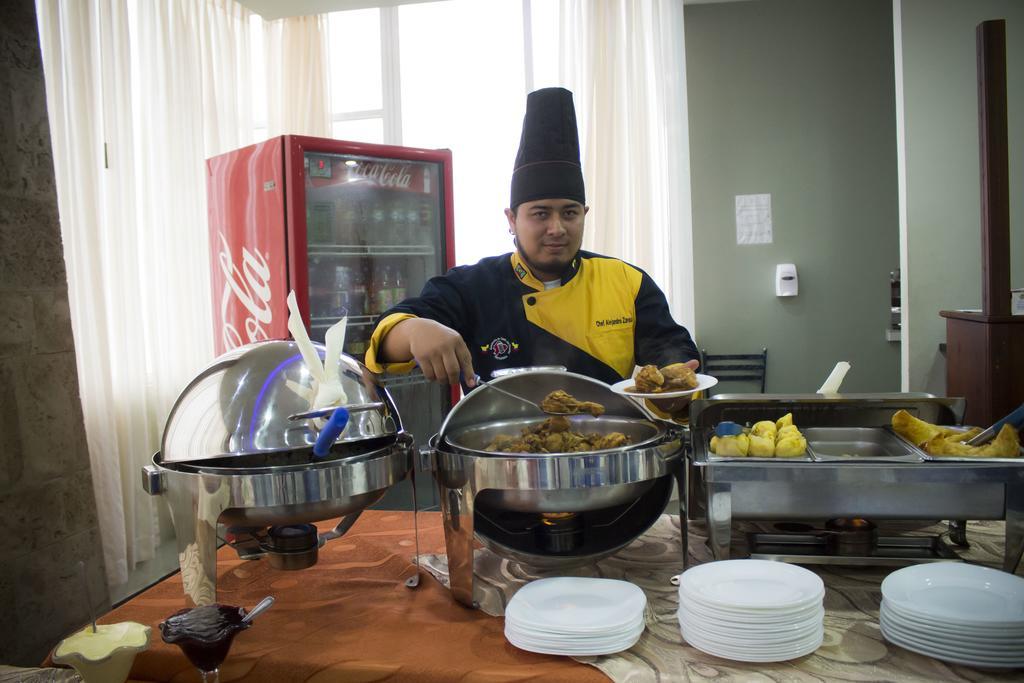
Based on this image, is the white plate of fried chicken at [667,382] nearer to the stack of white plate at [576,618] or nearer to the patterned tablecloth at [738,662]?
the patterned tablecloth at [738,662]

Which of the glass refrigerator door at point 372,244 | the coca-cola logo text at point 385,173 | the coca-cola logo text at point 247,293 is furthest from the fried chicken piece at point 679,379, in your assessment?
the coca-cola logo text at point 385,173

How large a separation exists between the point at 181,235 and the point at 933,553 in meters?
3.99

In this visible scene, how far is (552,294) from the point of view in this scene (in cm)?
238

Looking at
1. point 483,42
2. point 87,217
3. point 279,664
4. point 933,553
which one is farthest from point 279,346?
point 483,42

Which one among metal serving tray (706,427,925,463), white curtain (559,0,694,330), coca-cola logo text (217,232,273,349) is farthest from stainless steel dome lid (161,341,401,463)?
white curtain (559,0,694,330)

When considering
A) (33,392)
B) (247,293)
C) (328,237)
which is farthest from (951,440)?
(247,293)

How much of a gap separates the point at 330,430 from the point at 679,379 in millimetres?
719

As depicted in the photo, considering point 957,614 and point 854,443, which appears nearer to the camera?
point 957,614

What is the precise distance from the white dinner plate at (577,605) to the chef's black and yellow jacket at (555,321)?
3.78 ft

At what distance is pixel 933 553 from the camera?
1398 millimetres

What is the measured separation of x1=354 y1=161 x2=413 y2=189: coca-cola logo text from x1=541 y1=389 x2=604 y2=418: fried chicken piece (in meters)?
2.80

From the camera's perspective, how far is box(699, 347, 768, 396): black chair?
505cm

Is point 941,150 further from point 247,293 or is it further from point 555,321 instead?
point 247,293

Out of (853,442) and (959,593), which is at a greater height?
(853,442)
